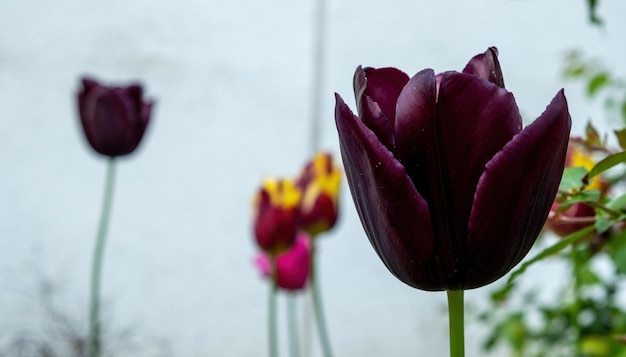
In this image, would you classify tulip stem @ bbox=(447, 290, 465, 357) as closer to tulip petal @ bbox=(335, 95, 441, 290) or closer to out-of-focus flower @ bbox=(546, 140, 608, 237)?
tulip petal @ bbox=(335, 95, 441, 290)

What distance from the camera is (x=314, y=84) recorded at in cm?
164

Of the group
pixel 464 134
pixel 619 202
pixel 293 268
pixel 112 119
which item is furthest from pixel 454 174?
pixel 293 268

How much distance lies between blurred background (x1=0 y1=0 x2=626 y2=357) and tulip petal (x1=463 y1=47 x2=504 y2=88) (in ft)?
3.38

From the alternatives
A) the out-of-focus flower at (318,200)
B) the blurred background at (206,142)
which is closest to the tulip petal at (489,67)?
the out-of-focus flower at (318,200)

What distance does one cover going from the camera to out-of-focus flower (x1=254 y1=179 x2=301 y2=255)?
701 mm

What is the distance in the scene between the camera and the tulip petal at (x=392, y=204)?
13 cm

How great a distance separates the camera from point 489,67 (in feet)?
0.49

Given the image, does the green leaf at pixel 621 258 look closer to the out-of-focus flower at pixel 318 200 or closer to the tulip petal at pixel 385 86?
the tulip petal at pixel 385 86

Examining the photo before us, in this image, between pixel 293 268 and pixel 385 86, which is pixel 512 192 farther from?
pixel 293 268

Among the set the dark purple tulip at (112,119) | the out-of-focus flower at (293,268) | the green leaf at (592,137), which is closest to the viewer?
the green leaf at (592,137)

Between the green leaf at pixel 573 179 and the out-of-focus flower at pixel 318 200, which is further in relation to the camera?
the out-of-focus flower at pixel 318 200

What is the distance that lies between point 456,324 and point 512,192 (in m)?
0.03

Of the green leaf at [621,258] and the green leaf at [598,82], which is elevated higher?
the green leaf at [598,82]

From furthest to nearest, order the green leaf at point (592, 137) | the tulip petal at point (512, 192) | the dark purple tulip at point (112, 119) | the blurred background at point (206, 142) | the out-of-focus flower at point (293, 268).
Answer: the blurred background at point (206, 142) → the out-of-focus flower at point (293, 268) → the dark purple tulip at point (112, 119) → the green leaf at point (592, 137) → the tulip petal at point (512, 192)
